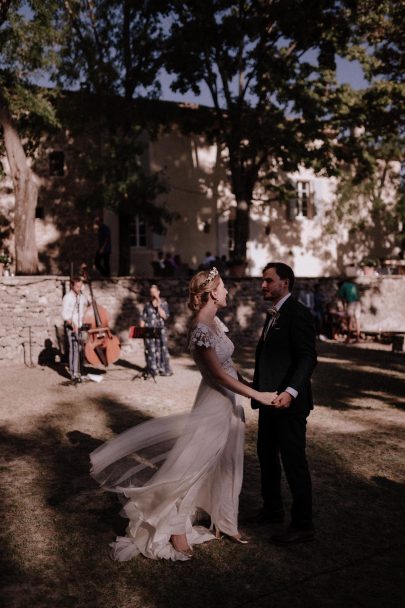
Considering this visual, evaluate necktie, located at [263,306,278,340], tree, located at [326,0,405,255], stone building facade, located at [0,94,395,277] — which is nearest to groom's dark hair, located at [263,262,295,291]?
necktie, located at [263,306,278,340]

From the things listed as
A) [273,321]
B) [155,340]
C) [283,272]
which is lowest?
[155,340]

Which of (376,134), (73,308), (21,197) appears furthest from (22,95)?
(376,134)

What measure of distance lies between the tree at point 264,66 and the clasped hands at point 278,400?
19137mm

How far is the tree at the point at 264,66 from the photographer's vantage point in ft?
71.4

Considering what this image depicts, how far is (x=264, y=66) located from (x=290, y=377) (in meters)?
19.9

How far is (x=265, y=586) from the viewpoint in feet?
13.3

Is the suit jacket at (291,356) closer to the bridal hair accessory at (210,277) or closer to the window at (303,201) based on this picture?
the bridal hair accessory at (210,277)

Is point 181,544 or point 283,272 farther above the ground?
point 283,272

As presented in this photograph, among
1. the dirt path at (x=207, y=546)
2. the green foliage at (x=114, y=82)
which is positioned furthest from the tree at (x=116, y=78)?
the dirt path at (x=207, y=546)

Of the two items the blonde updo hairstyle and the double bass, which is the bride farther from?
the double bass

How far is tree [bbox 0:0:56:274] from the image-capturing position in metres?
17.6

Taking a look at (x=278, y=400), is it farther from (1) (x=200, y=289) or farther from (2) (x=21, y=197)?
(2) (x=21, y=197)

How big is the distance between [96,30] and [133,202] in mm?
6036

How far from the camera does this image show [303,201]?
102ft
